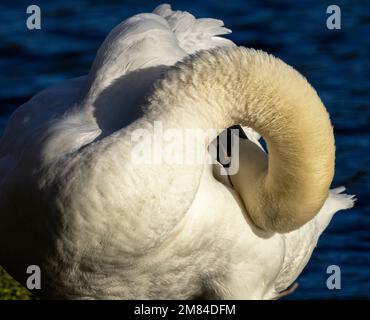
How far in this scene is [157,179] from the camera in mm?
4992

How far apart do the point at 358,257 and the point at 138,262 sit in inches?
177

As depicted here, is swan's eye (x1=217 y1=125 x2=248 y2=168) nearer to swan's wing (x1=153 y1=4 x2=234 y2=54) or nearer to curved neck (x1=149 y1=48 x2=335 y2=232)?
curved neck (x1=149 y1=48 x2=335 y2=232)

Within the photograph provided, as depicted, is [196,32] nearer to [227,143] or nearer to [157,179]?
[227,143]

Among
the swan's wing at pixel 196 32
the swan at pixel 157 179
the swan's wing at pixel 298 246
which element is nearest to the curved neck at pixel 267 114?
the swan at pixel 157 179

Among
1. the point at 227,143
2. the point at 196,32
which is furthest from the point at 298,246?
the point at 196,32

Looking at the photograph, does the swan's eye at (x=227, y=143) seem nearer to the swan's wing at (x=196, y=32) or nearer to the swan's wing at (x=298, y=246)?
the swan's wing at (x=196, y=32)

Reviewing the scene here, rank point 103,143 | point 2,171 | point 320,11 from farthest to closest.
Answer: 1. point 320,11
2. point 2,171
3. point 103,143

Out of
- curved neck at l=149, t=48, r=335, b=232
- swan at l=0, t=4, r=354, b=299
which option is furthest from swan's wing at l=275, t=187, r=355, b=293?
curved neck at l=149, t=48, r=335, b=232

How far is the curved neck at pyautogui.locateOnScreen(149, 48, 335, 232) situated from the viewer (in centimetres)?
516

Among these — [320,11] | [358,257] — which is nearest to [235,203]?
[358,257]

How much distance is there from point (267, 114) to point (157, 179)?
0.68 metres

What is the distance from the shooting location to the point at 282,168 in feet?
18.1
